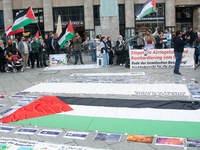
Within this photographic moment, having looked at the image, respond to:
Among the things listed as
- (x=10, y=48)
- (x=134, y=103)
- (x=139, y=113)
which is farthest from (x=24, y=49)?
(x=139, y=113)

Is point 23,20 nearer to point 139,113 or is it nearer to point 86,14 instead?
point 139,113

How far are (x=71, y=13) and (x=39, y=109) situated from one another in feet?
89.3

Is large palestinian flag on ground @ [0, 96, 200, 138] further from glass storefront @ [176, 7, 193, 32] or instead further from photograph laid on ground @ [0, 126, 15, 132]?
glass storefront @ [176, 7, 193, 32]

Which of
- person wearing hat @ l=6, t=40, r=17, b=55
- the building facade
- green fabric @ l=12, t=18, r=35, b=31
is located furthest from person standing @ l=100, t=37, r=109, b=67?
the building facade

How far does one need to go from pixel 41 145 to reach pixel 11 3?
30.9m

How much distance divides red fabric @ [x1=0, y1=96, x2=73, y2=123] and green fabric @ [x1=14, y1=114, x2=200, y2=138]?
27cm

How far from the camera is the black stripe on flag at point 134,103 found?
5.68 metres

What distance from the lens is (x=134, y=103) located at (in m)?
6.08

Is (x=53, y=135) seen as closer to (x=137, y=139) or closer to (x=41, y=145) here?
(x=41, y=145)

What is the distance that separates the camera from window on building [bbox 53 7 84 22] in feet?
103

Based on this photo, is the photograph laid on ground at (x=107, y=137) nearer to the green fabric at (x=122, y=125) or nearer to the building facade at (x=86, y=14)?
the green fabric at (x=122, y=125)

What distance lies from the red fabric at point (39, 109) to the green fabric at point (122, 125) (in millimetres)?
269

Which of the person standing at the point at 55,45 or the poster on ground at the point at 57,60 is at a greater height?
the person standing at the point at 55,45

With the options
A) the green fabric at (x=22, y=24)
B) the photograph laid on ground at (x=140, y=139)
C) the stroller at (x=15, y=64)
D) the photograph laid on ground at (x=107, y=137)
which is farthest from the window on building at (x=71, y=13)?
the photograph laid on ground at (x=140, y=139)
